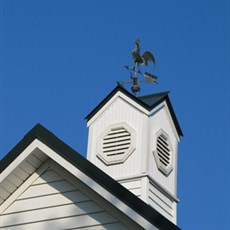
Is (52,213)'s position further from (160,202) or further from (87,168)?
(160,202)

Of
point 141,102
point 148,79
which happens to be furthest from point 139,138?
point 148,79

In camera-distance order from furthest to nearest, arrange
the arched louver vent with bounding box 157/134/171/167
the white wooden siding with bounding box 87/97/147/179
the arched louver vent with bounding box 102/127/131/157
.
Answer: the arched louver vent with bounding box 157/134/171/167 → the arched louver vent with bounding box 102/127/131/157 → the white wooden siding with bounding box 87/97/147/179

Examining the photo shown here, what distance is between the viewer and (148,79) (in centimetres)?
1997

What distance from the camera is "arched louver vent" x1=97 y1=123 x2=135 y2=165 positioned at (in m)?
18.3

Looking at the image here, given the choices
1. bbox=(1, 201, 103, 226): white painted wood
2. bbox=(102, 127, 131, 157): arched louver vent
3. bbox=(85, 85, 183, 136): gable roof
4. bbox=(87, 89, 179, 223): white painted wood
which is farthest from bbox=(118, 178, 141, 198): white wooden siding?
bbox=(1, 201, 103, 226): white painted wood

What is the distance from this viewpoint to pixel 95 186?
31.3 ft

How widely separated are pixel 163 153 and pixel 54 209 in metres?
9.19

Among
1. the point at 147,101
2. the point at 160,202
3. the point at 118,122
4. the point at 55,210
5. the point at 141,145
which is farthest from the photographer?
the point at 147,101

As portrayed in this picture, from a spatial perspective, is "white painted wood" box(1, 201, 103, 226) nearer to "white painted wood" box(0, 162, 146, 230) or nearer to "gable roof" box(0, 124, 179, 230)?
"white painted wood" box(0, 162, 146, 230)

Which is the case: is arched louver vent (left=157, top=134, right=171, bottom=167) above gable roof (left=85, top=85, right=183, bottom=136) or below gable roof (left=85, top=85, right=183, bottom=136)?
below

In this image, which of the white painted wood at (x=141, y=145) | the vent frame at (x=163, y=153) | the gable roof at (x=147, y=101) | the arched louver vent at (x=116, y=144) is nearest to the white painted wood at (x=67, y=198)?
the white painted wood at (x=141, y=145)

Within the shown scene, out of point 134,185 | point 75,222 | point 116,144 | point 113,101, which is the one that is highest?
point 113,101

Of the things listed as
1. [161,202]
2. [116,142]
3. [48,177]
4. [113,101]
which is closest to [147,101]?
[113,101]

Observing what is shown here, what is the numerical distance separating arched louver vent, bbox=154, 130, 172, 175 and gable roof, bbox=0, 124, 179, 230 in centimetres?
853
